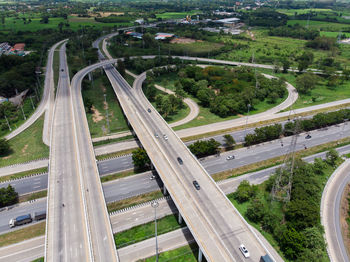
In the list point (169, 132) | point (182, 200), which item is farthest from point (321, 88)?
point (182, 200)

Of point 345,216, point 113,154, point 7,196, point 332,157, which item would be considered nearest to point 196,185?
point 113,154

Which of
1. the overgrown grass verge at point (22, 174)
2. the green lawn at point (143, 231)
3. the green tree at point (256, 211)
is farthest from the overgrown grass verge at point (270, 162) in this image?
the overgrown grass verge at point (22, 174)

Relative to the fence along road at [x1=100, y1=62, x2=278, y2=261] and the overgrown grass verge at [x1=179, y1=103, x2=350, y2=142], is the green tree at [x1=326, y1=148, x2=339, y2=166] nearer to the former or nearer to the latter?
the overgrown grass verge at [x1=179, y1=103, x2=350, y2=142]

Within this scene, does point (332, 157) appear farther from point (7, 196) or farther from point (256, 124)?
point (7, 196)

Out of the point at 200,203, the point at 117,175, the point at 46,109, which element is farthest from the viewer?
the point at 46,109

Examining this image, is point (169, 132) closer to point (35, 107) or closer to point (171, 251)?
point (171, 251)

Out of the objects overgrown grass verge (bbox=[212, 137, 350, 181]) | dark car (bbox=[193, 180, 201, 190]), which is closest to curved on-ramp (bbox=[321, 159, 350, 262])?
overgrown grass verge (bbox=[212, 137, 350, 181])

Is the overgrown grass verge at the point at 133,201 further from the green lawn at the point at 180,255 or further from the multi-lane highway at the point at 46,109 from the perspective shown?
the multi-lane highway at the point at 46,109
